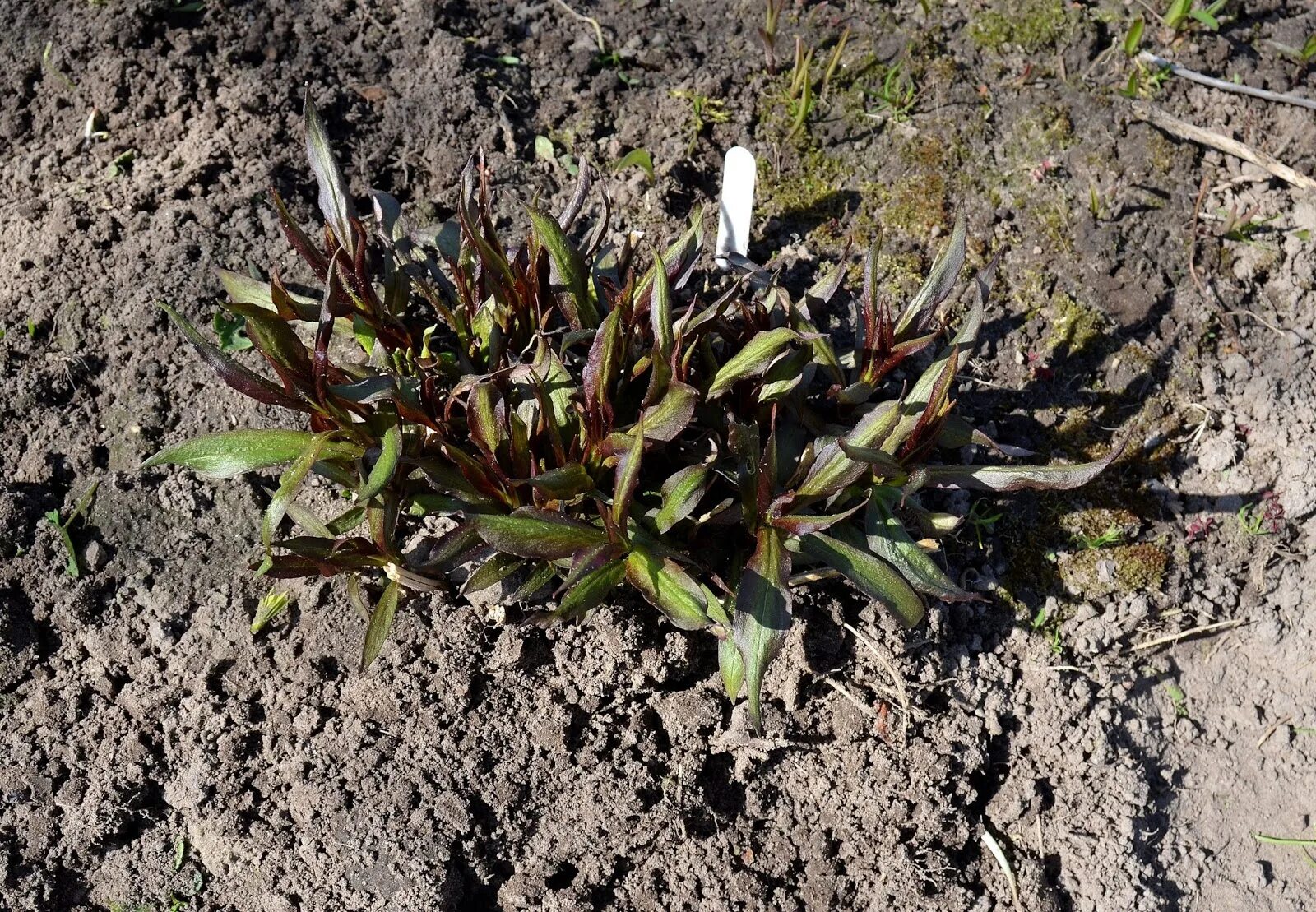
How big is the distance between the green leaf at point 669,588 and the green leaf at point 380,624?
21.8 inches

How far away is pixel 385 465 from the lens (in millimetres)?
1979

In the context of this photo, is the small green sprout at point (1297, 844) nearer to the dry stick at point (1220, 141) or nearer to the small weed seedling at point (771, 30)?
the dry stick at point (1220, 141)

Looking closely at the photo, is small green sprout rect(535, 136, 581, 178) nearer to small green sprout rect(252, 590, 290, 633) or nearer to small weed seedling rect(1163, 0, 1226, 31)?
small green sprout rect(252, 590, 290, 633)

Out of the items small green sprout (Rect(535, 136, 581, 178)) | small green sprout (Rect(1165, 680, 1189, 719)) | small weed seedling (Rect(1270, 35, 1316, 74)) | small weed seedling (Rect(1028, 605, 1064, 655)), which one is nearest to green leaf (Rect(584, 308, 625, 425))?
small green sprout (Rect(535, 136, 581, 178))

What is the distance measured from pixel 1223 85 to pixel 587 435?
8.12 feet

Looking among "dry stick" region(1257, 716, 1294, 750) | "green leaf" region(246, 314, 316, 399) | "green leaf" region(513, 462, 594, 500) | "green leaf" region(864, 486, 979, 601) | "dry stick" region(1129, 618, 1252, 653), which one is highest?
"green leaf" region(246, 314, 316, 399)

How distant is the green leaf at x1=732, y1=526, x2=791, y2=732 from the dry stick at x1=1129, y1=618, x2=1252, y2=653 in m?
1.19

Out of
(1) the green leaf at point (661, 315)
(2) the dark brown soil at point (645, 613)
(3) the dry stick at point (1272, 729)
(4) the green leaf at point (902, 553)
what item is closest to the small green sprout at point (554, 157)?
(2) the dark brown soil at point (645, 613)

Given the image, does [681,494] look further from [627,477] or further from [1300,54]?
[1300,54]

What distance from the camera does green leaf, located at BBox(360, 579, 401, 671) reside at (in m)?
2.16

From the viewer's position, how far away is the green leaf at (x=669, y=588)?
81.7 inches

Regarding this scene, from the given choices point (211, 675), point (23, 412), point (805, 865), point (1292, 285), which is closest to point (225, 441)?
point (211, 675)

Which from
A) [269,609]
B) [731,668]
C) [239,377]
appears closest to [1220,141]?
[731,668]

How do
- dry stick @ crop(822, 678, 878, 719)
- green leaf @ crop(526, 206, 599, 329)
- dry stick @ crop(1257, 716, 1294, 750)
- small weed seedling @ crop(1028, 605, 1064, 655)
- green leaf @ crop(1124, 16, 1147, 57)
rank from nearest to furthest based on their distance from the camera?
green leaf @ crop(526, 206, 599, 329) < dry stick @ crop(822, 678, 878, 719) < small weed seedling @ crop(1028, 605, 1064, 655) < dry stick @ crop(1257, 716, 1294, 750) < green leaf @ crop(1124, 16, 1147, 57)
